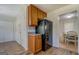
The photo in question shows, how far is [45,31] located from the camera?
202 centimetres

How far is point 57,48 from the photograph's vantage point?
1649mm

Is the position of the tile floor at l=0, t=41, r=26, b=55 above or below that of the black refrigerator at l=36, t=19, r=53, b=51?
below

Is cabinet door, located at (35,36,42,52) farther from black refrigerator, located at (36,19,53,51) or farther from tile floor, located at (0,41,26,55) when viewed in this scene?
tile floor, located at (0,41,26,55)

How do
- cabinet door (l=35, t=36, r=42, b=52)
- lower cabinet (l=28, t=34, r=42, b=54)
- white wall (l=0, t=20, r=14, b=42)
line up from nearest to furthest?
white wall (l=0, t=20, r=14, b=42)
lower cabinet (l=28, t=34, r=42, b=54)
cabinet door (l=35, t=36, r=42, b=52)

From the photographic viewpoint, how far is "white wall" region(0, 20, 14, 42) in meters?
1.31

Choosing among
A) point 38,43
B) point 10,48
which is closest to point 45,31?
point 38,43

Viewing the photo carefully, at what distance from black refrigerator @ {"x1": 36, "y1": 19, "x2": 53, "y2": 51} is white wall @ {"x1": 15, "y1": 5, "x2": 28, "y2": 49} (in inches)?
16.9

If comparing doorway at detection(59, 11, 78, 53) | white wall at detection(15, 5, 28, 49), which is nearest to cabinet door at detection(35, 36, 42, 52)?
white wall at detection(15, 5, 28, 49)

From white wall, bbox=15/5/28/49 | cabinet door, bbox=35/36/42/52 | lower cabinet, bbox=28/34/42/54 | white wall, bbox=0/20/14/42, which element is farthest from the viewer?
cabinet door, bbox=35/36/42/52
